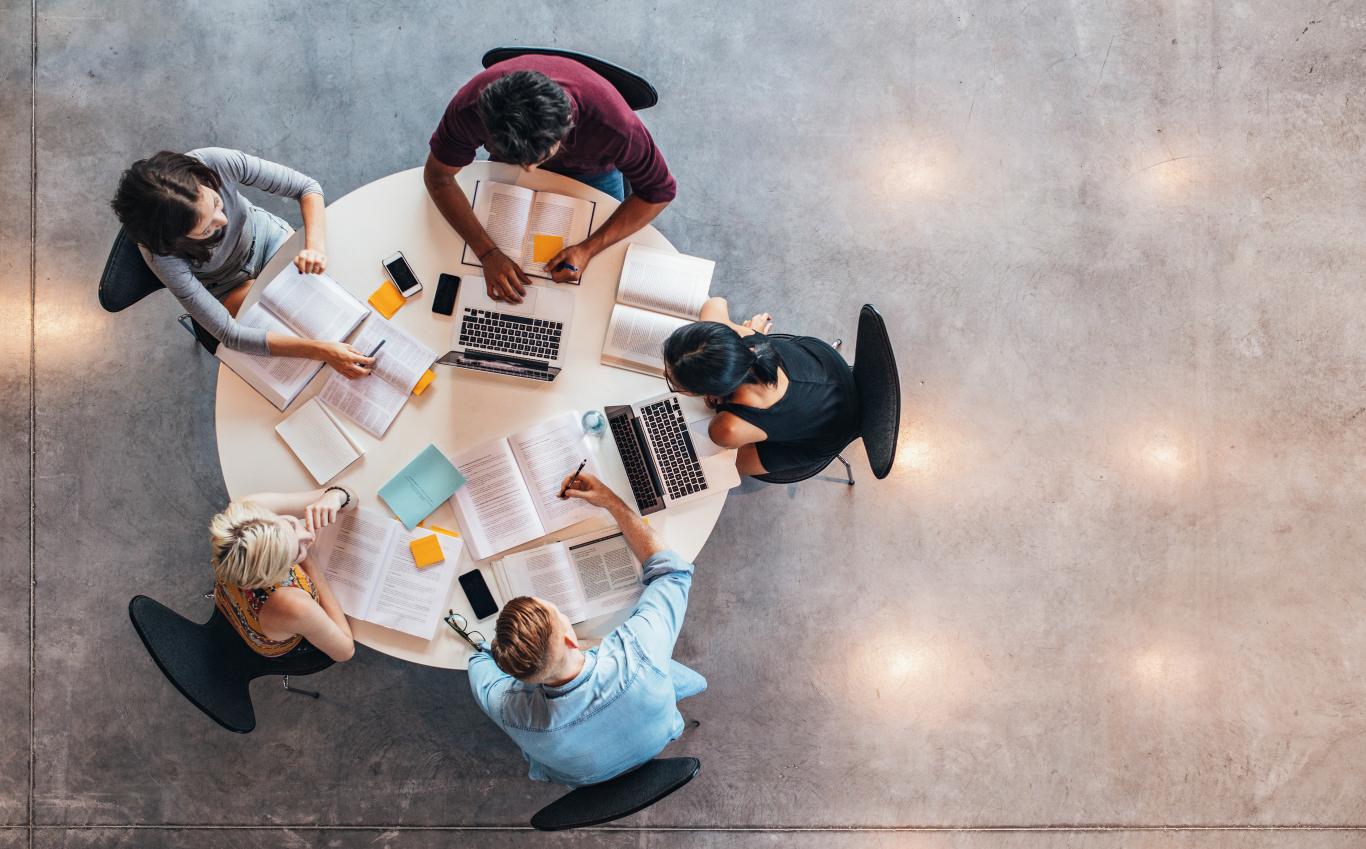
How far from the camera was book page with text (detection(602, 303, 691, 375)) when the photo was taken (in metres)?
2.29

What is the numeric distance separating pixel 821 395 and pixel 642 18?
1.87 m

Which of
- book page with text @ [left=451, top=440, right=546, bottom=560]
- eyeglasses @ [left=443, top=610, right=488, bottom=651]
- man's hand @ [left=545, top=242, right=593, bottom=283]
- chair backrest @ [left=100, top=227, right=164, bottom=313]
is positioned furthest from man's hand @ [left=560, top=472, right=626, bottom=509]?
chair backrest @ [left=100, top=227, right=164, bottom=313]

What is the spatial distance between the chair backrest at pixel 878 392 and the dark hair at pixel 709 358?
36 cm

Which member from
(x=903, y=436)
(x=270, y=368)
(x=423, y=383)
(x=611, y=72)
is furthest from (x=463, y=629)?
(x=903, y=436)

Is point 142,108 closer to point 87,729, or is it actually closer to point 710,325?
point 87,729

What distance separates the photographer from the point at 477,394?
7.52ft

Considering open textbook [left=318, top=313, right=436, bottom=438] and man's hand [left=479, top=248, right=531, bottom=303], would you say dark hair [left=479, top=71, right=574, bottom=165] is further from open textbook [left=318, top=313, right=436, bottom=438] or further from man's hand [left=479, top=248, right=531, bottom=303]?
open textbook [left=318, top=313, right=436, bottom=438]

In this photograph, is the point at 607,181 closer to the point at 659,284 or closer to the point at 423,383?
the point at 659,284

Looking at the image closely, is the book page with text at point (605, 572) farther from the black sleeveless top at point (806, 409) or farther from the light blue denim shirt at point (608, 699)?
the black sleeveless top at point (806, 409)

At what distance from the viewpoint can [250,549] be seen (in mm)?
1973

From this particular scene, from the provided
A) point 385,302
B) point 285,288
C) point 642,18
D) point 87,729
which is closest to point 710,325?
point 385,302

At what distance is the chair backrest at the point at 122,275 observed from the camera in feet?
7.20

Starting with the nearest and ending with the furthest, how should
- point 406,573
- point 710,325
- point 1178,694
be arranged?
point 710,325
point 406,573
point 1178,694

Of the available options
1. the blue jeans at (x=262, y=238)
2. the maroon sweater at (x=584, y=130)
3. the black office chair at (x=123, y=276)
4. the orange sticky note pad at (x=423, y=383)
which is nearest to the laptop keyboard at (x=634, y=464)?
the orange sticky note pad at (x=423, y=383)
